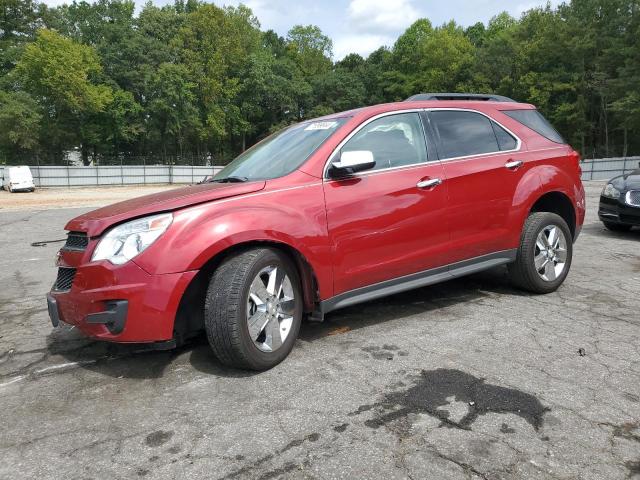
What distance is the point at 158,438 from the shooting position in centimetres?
252

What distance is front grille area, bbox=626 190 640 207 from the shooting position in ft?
26.2

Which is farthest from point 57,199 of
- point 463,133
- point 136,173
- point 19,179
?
point 463,133

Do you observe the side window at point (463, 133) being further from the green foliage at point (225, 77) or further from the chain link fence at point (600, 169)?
the green foliage at point (225, 77)

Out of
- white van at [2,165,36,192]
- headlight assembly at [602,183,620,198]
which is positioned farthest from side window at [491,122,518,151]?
white van at [2,165,36,192]

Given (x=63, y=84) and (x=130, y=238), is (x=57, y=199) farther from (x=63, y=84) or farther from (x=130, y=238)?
(x=63, y=84)

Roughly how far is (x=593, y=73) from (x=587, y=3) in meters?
7.67

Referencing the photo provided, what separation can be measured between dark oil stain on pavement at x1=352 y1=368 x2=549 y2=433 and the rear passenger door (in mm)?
1404

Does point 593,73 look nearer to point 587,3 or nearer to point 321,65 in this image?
point 587,3

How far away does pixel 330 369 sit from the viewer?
3.27 meters

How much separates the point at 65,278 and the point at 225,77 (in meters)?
58.0

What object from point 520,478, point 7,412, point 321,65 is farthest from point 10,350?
point 321,65

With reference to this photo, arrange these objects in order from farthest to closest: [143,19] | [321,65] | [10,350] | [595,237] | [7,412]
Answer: [321,65], [143,19], [595,237], [10,350], [7,412]

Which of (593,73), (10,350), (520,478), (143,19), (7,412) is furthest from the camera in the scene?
(143,19)

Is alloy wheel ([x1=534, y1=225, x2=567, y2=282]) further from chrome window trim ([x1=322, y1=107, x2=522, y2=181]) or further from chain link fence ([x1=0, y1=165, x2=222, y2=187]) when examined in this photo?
chain link fence ([x1=0, y1=165, x2=222, y2=187])
